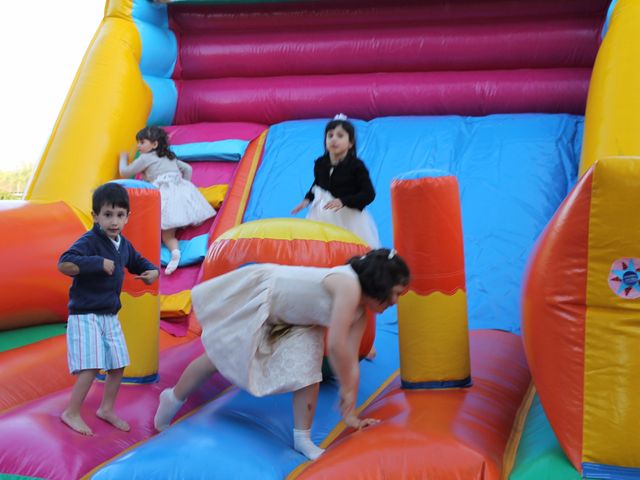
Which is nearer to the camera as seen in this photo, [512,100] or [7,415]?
[7,415]

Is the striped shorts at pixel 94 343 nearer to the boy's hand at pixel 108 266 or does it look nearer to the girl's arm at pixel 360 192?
the boy's hand at pixel 108 266

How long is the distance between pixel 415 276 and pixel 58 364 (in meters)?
1.24

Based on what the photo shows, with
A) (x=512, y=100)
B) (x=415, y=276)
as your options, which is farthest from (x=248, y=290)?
(x=512, y=100)

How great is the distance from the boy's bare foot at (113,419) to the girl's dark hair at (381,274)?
772 millimetres

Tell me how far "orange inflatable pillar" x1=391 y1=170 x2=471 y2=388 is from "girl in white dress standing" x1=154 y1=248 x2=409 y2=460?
0.98ft

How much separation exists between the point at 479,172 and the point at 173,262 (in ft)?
4.94

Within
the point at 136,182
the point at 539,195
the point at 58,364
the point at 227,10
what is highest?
the point at 227,10

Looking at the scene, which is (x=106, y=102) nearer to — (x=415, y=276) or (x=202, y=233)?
(x=202, y=233)

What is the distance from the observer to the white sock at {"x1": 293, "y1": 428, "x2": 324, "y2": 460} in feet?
6.59

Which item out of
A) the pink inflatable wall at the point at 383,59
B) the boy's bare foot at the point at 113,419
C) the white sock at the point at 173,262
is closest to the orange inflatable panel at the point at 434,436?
the boy's bare foot at the point at 113,419

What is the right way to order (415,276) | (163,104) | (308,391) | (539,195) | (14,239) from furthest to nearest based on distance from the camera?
(163,104), (539,195), (14,239), (415,276), (308,391)

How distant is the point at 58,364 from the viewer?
268 centimetres

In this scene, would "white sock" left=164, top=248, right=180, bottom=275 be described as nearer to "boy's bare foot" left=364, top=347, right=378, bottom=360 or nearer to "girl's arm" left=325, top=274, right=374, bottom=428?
"boy's bare foot" left=364, top=347, right=378, bottom=360

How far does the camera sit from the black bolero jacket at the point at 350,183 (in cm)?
302
